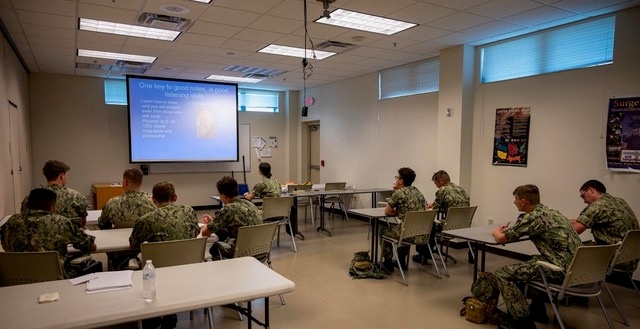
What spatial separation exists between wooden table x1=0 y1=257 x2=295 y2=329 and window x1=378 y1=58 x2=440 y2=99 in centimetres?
516

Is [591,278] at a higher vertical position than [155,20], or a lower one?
lower

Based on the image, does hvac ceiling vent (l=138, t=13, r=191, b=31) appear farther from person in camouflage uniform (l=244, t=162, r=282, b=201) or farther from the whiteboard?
the whiteboard

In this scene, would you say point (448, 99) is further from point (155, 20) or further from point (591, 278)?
point (155, 20)

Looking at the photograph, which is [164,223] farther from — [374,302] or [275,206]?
[275,206]

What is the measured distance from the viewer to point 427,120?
6.64 meters

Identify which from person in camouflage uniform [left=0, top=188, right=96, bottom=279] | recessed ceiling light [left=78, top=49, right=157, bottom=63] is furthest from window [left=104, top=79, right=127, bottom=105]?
person in camouflage uniform [left=0, top=188, right=96, bottom=279]

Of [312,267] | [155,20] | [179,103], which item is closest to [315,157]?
[179,103]

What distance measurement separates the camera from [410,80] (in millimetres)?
7016

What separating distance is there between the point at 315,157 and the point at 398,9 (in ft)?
20.6

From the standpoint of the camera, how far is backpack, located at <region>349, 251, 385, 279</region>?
177 inches

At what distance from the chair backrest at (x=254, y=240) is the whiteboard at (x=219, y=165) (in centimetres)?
605

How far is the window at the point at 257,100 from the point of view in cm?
988

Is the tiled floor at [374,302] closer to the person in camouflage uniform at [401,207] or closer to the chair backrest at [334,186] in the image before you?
the person in camouflage uniform at [401,207]

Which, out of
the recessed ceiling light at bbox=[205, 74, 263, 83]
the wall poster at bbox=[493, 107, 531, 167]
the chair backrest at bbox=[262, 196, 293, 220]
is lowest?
the chair backrest at bbox=[262, 196, 293, 220]
